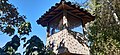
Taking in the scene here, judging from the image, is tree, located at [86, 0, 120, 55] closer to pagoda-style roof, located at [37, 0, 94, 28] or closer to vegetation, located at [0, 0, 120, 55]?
vegetation, located at [0, 0, 120, 55]

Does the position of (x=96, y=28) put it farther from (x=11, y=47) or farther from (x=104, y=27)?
(x=11, y=47)

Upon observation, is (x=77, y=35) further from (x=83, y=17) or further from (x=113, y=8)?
(x=113, y=8)

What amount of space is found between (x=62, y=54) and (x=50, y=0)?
5512mm

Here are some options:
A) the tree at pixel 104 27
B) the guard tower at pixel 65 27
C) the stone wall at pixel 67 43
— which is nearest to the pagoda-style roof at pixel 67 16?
the guard tower at pixel 65 27

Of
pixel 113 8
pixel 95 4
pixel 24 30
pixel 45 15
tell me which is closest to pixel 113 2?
pixel 113 8

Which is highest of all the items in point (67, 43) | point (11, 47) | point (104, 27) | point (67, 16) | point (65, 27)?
point (67, 16)

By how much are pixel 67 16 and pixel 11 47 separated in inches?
190

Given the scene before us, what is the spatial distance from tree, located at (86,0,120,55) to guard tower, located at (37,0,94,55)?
1.68 metres

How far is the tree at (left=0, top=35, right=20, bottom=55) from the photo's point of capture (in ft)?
29.6

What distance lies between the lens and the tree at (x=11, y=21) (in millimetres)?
9984

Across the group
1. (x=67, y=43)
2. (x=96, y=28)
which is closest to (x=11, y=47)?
(x=67, y=43)

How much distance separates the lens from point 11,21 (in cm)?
1055

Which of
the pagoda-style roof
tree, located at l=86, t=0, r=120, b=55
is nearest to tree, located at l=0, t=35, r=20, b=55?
the pagoda-style roof

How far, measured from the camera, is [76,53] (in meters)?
11.6
